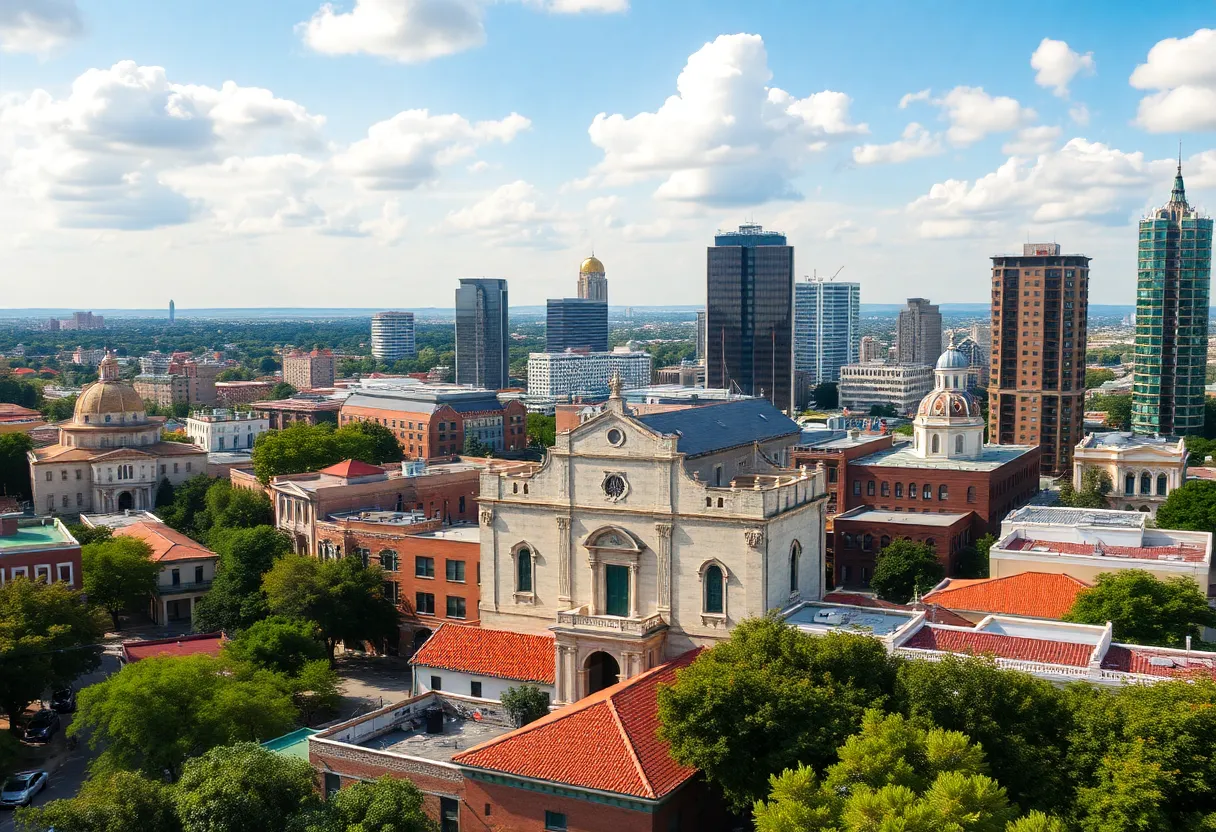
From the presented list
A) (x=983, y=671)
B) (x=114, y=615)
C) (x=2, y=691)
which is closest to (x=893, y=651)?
(x=983, y=671)

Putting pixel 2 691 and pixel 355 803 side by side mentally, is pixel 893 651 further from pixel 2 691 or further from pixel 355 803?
pixel 2 691

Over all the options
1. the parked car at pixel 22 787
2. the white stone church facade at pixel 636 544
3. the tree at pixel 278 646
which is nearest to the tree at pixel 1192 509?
the white stone church facade at pixel 636 544

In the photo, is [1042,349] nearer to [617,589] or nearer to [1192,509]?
[1192,509]

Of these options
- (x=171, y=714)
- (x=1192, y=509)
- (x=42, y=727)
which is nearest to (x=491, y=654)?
(x=171, y=714)

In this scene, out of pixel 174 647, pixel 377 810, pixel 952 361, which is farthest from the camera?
pixel 952 361

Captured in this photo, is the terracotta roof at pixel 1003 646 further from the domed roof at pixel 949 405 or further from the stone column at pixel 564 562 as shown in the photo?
the domed roof at pixel 949 405

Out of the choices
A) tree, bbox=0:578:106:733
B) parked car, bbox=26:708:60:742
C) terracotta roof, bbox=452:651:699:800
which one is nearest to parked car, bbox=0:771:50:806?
tree, bbox=0:578:106:733

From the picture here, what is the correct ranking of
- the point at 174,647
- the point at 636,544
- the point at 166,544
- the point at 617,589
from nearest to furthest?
the point at 636,544, the point at 617,589, the point at 174,647, the point at 166,544
